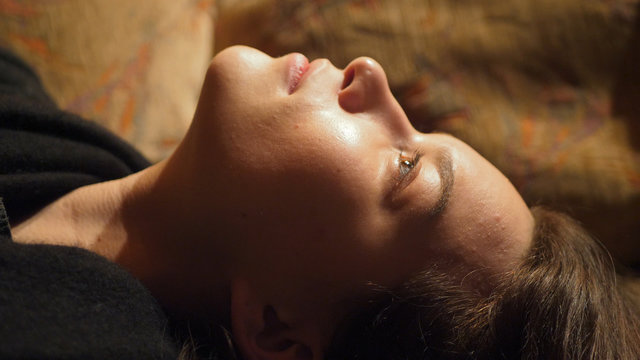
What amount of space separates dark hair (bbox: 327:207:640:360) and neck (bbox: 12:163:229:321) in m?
0.21

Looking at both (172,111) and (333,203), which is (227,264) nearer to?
(333,203)

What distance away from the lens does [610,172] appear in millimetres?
854

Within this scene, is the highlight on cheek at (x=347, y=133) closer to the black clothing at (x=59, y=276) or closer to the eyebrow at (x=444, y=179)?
the eyebrow at (x=444, y=179)

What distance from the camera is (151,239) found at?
726 mm

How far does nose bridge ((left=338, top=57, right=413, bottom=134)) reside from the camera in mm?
706

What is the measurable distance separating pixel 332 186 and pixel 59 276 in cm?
36

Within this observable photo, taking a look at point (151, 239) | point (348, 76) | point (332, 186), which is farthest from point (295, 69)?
point (151, 239)

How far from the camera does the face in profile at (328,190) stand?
0.65m

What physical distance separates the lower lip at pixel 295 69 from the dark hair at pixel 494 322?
0.33 m

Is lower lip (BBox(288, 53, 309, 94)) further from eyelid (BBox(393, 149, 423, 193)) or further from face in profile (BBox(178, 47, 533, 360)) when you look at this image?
eyelid (BBox(393, 149, 423, 193))

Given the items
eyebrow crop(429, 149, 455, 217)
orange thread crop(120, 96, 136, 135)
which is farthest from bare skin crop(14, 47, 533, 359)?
orange thread crop(120, 96, 136, 135)

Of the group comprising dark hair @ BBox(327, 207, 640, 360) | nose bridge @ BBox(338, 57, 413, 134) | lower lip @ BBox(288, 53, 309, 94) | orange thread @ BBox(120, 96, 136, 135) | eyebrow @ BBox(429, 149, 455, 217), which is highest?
lower lip @ BBox(288, 53, 309, 94)

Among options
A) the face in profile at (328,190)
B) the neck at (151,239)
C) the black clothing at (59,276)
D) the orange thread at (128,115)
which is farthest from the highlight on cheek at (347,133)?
the orange thread at (128,115)

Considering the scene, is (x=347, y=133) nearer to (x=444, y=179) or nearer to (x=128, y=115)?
(x=444, y=179)
